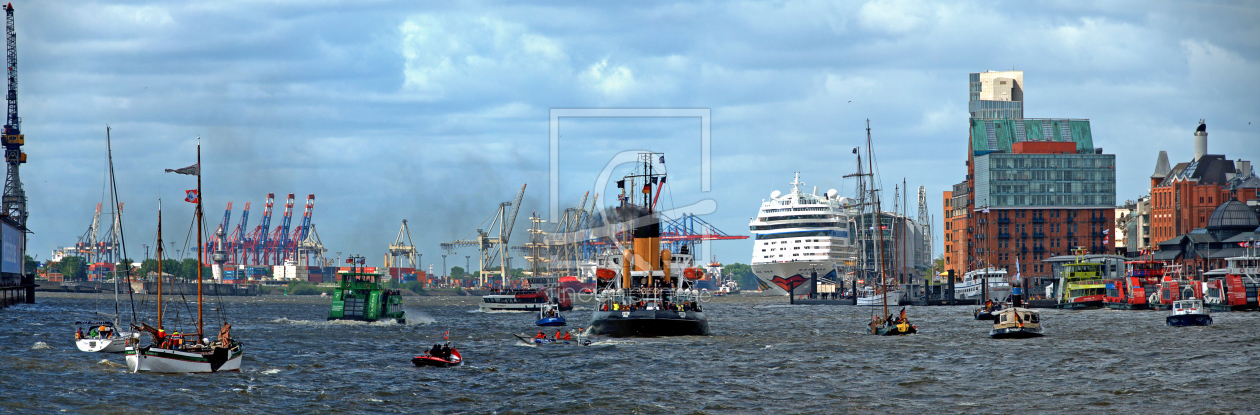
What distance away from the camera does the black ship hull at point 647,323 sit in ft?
254

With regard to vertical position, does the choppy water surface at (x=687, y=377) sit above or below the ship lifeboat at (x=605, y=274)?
below

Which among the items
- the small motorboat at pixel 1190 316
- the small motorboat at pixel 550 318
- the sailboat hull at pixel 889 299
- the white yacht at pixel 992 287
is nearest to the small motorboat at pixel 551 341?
the small motorboat at pixel 550 318

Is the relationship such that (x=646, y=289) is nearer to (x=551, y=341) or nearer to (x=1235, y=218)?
(x=551, y=341)

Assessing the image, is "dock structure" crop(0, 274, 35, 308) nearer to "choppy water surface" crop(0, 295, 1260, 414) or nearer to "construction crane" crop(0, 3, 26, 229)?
"construction crane" crop(0, 3, 26, 229)

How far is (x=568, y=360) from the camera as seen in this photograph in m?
65.9

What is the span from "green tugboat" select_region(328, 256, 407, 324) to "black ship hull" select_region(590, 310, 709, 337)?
35425mm

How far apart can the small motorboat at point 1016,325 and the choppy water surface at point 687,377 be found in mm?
1782

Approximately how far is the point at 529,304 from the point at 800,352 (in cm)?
8674

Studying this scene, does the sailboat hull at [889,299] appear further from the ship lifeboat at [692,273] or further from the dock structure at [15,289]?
the dock structure at [15,289]

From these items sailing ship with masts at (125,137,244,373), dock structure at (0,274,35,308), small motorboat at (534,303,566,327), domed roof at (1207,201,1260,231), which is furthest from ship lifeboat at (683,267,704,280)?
domed roof at (1207,201,1260,231)

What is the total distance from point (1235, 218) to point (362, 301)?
448 ft

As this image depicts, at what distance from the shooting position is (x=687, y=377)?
56469 millimetres

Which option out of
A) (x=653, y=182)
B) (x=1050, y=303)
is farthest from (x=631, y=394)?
(x=1050, y=303)

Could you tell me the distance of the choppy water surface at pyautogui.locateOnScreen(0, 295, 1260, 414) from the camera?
46656mm
